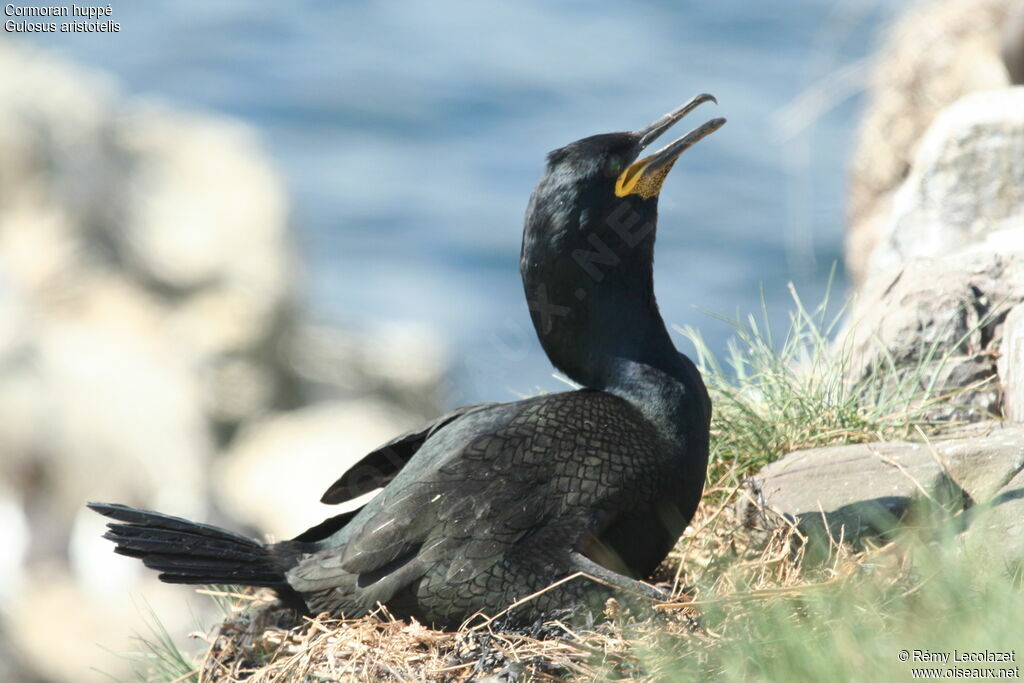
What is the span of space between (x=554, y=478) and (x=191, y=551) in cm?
113

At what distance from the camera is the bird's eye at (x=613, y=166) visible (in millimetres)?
3939

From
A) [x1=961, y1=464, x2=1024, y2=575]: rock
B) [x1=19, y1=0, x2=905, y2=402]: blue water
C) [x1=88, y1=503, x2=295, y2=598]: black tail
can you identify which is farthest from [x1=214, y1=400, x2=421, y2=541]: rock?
[x1=961, y1=464, x2=1024, y2=575]: rock

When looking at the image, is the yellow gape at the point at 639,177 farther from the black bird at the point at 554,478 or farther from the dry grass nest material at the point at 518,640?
the dry grass nest material at the point at 518,640

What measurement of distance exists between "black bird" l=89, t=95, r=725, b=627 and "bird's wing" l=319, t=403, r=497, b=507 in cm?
3

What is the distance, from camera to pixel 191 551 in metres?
3.79

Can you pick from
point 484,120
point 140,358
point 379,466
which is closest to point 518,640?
point 379,466

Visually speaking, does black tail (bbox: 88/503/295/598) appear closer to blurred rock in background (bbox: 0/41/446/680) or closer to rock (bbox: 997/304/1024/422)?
rock (bbox: 997/304/1024/422)

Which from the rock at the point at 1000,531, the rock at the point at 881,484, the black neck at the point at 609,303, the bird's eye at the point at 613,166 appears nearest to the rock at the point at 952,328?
the rock at the point at 881,484

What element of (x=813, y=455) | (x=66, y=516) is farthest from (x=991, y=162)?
(x=66, y=516)

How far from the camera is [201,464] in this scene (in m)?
10.7

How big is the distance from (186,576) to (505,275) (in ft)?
44.4

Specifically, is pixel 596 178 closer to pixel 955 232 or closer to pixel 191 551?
pixel 191 551

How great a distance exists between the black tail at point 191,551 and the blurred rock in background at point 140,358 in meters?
5.01

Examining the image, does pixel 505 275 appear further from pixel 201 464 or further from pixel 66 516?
pixel 66 516
